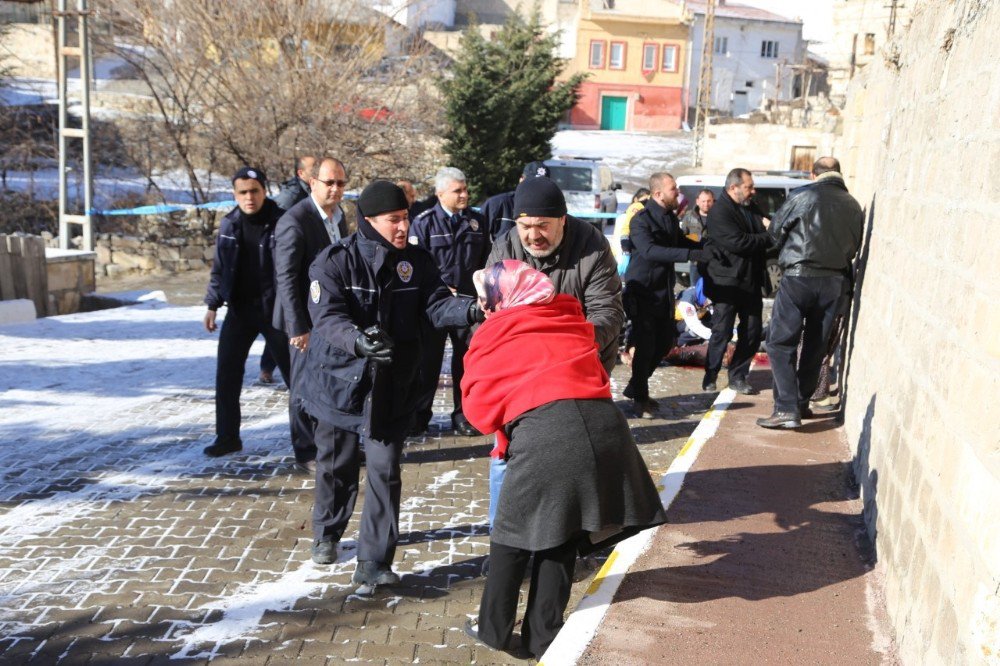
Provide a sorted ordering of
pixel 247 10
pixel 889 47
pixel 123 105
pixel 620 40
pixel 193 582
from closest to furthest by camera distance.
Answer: pixel 193 582
pixel 889 47
pixel 247 10
pixel 123 105
pixel 620 40

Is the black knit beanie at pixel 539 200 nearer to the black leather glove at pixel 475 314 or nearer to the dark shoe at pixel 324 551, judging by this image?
the black leather glove at pixel 475 314

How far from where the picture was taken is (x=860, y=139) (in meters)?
9.02

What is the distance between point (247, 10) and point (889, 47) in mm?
16493

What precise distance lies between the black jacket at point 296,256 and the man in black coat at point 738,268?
3.54 meters

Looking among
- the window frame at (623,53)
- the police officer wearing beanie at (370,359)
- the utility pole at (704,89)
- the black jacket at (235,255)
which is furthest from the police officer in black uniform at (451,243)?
the window frame at (623,53)

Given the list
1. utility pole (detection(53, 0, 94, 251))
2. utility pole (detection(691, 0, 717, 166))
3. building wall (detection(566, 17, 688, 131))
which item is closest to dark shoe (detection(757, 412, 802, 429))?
utility pole (detection(53, 0, 94, 251))

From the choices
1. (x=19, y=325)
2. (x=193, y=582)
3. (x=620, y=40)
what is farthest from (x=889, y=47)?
(x=620, y=40)

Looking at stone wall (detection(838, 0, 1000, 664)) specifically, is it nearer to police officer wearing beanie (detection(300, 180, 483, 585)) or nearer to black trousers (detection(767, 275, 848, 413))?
black trousers (detection(767, 275, 848, 413))

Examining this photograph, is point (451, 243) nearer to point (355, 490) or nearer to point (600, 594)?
point (355, 490)

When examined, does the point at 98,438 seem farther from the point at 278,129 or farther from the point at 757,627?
the point at 278,129

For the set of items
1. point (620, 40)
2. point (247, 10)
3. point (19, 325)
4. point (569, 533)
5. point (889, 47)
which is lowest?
point (19, 325)

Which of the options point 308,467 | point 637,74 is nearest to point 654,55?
point 637,74

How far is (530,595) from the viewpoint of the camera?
3.79m

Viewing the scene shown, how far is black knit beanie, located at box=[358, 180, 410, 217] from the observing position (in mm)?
4523
